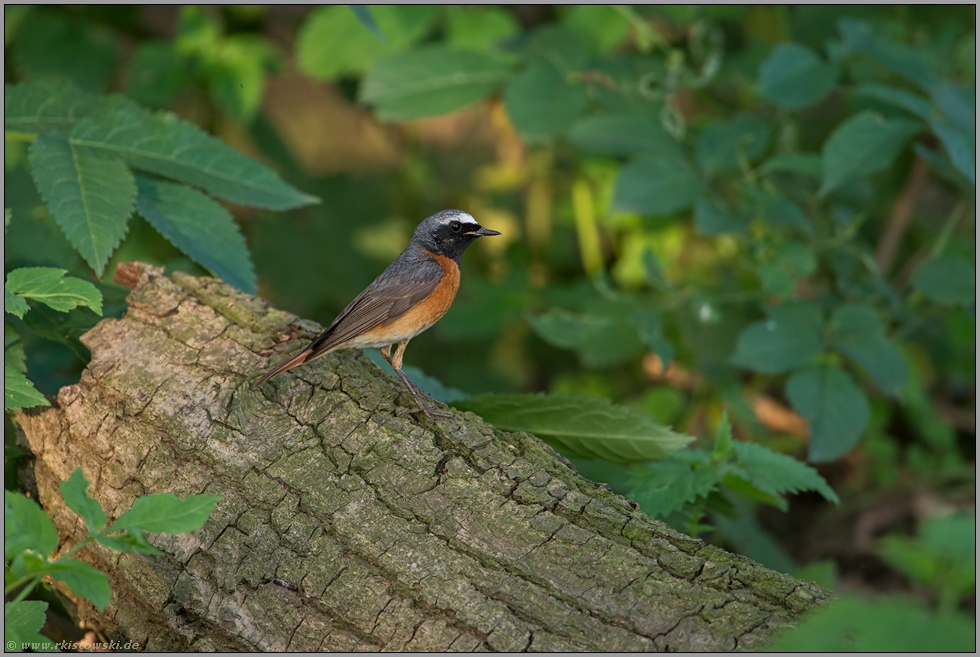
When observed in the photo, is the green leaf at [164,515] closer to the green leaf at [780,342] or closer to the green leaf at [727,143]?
the green leaf at [780,342]

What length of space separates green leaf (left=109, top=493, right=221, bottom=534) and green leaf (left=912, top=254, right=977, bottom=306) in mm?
4099

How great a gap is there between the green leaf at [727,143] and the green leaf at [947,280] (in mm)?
1205

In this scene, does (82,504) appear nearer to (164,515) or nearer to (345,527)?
(164,515)

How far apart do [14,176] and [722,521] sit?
4148 millimetres

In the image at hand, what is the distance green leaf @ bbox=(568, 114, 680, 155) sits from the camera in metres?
4.71

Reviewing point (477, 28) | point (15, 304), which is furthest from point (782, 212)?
point (15, 304)

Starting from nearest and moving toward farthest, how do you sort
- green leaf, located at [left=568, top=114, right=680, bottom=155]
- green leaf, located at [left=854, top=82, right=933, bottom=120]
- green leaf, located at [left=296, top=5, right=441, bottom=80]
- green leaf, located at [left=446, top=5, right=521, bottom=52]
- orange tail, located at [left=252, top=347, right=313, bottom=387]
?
orange tail, located at [left=252, top=347, right=313, bottom=387] < green leaf, located at [left=854, top=82, right=933, bottom=120] < green leaf, located at [left=568, top=114, right=680, bottom=155] < green leaf, located at [left=296, top=5, right=441, bottom=80] < green leaf, located at [left=446, top=5, right=521, bottom=52]

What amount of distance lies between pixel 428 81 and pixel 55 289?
3.10 metres

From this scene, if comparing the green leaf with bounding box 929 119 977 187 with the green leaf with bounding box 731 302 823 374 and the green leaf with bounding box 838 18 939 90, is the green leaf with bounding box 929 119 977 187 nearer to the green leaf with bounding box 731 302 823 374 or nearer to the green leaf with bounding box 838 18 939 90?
the green leaf with bounding box 838 18 939 90

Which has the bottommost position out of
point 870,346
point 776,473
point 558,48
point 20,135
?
point 870,346

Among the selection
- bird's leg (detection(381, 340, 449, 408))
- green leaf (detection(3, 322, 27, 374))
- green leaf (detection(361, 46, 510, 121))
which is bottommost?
bird's leg (detection(381, 340, 449, 408))

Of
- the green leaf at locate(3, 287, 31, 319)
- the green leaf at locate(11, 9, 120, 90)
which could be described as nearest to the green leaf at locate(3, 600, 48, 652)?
the green leaf at locate(3, 287, 31, 319)

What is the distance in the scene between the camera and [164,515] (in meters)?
2.04

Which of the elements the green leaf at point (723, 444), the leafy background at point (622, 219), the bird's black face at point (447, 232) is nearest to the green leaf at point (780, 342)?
the leafy background at point (622, 219)
